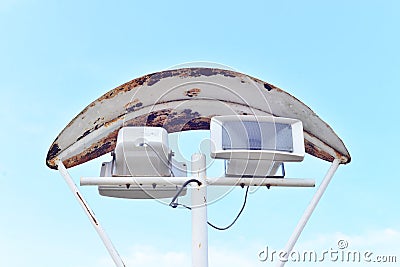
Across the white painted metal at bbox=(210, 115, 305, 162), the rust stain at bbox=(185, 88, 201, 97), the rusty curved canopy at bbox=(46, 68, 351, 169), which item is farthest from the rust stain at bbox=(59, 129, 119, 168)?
the white painted metal at bbox=(210, 115, 305, 162)

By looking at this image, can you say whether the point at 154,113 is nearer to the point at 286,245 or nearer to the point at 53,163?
the point at 53,163

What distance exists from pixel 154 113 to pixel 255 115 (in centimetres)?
64

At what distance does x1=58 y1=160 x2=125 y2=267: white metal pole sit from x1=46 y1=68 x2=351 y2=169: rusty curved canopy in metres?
0.10

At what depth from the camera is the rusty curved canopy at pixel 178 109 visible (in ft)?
11.7

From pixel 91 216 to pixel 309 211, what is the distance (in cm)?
130

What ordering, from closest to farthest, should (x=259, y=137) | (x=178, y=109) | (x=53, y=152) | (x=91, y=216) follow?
(x=259, y=137) < (x=91, y=216) < (x=53, y=152) < (x=178, y=109)

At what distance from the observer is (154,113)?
3.72 meters

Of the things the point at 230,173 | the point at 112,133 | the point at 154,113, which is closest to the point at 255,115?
the point at 230,173

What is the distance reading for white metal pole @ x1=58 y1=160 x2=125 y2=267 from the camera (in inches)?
133

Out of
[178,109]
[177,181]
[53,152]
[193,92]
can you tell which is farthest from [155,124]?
[53,152]

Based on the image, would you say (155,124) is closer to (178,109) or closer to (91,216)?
(178,109)

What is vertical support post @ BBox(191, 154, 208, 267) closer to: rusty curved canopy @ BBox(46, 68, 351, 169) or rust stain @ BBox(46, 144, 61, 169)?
rusty curved canopy @ BBox(46, 68, 351, 169)

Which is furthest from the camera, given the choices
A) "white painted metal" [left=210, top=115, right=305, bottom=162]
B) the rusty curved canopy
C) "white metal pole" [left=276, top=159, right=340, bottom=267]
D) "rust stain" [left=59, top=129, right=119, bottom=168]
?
"rust stain" [left=59, top=129, right=119, bottom=168]

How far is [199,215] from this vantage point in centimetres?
357
